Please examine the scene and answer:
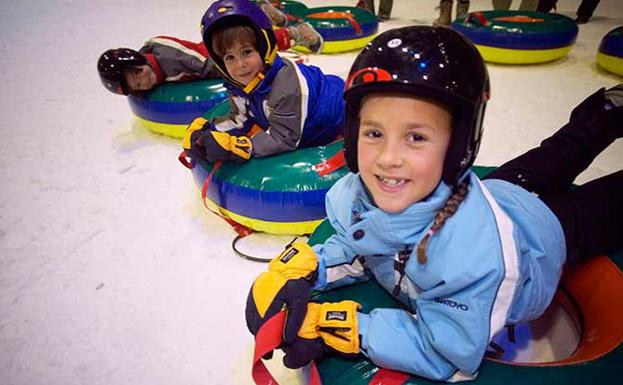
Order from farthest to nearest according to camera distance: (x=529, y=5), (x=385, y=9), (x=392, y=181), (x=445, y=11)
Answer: (x=385, y=9) → (x=529, y=5) → (x=445, y=11) → (x=392, y=181)

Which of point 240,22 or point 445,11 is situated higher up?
point 240,22

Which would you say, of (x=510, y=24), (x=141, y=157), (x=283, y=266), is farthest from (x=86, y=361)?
(x=510, y=24)

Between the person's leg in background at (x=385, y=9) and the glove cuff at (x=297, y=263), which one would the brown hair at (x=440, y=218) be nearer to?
the glove cuff at (x=297, y=263)

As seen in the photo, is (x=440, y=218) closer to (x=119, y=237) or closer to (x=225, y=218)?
(x=225, y=218)

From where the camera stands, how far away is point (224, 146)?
1.94 m

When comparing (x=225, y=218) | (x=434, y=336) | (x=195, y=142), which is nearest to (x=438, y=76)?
Answer: (x=434, y=336)

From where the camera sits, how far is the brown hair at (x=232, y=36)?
193 centimetres

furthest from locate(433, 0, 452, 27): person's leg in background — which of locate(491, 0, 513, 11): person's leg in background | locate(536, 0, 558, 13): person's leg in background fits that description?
locate(536, 0, 558, 13): person's leg in background

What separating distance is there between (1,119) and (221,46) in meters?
2.85

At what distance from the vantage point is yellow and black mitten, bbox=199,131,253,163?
193cm

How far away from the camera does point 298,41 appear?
311 centimetres

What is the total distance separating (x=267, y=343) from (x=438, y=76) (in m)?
0.75

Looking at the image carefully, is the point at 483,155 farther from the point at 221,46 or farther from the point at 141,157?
the point at 141,157

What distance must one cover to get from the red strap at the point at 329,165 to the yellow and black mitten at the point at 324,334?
3.04 ft
